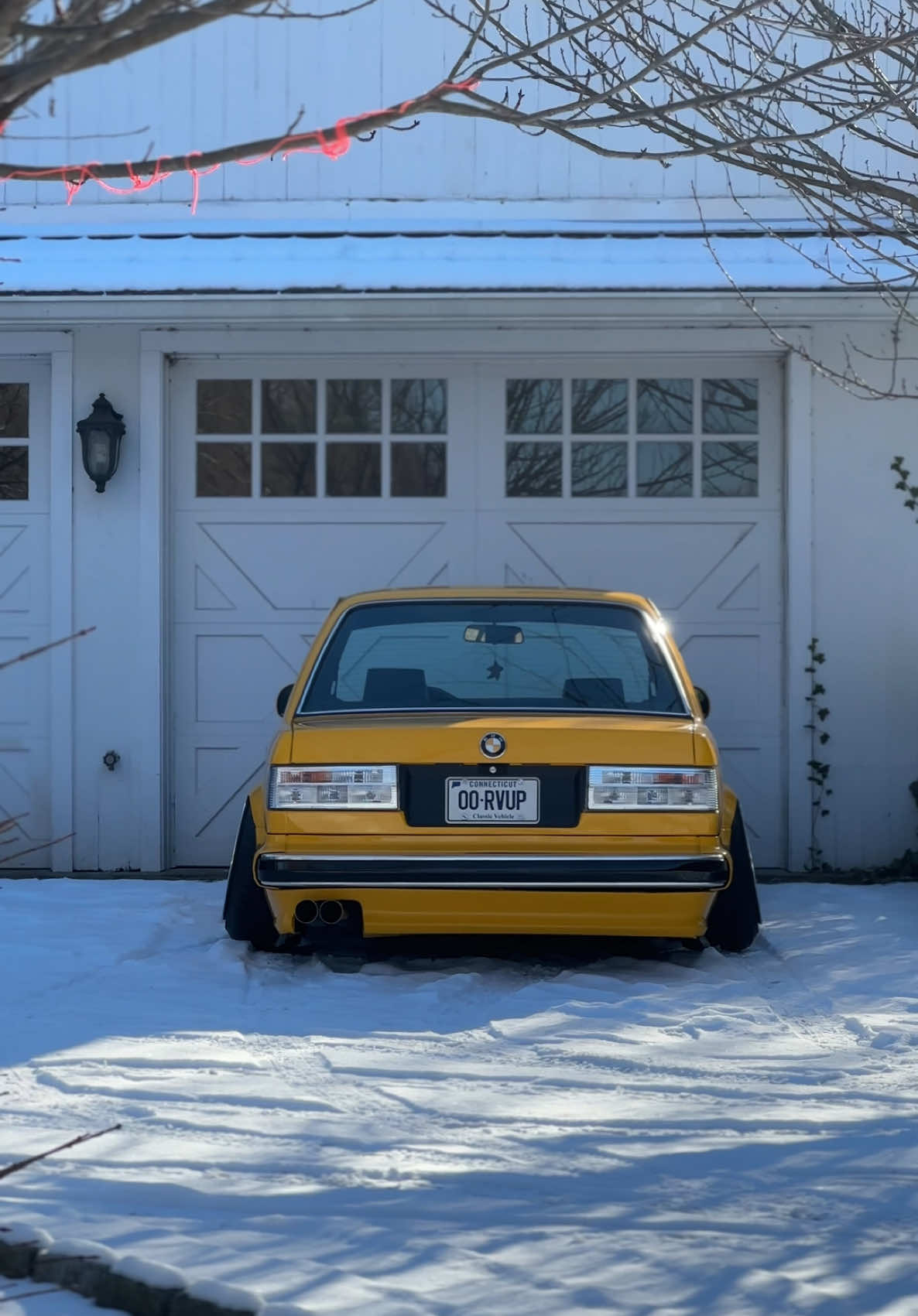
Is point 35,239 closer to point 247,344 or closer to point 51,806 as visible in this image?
point 247,344

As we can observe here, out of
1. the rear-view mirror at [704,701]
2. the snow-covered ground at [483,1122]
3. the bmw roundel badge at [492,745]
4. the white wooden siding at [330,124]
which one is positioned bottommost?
the snow-covered ground at [483,1122]

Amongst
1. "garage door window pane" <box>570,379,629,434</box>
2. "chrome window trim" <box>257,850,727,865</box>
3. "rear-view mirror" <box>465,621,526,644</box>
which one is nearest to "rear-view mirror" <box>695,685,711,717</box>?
"rear-view mirror" <box>465,621,526,644</box>

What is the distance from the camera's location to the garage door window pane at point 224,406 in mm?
9289

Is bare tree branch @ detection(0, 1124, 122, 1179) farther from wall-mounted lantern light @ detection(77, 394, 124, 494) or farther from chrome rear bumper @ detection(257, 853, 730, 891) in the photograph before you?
wall-mounted lantern light @ detection(77, 394, 124, 494)

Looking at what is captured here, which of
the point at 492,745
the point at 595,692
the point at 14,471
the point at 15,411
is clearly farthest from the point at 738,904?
the point at 15,411

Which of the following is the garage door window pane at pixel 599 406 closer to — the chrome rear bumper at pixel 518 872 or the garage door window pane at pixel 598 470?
the garage door window pane at pixel 598 470

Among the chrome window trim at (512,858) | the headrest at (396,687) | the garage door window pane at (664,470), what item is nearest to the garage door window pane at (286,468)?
the garage door window pane at (664,470)

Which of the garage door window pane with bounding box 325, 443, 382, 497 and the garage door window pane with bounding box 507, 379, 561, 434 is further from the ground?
the garage door window pane with bounding box 507, 379, 561, 434

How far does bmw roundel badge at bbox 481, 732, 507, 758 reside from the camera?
225 inches

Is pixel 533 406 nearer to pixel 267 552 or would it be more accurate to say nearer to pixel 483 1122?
pixel 267 552

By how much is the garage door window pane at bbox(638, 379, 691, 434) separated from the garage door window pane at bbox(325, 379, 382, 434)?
59.0 inches

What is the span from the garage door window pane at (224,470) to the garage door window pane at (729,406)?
261cm

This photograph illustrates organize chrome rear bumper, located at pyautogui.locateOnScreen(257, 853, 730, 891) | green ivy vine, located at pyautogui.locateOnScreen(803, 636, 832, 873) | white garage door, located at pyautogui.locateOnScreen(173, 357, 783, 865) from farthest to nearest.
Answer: white garage door, located at pyautogui.locateOnScreen(173, 357, 783, 865) < green ivy vine, located at pyautogui.locateOnScreen(803, 636, 832, 873) < chrome rear bumper, located at pyautogui.locateOnScreen(257, 853, 730, 891)

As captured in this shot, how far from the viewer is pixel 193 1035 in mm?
5059
